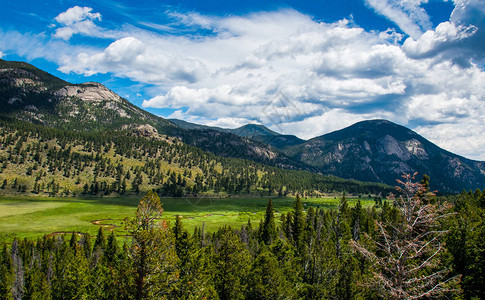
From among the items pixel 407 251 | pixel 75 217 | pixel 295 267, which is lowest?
pixel 75 217

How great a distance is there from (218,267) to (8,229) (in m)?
108

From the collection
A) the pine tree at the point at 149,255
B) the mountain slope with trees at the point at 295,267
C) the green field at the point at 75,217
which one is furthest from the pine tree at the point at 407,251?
the green field at the point at 75,217

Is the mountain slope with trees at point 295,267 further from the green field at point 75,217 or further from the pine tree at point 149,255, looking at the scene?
the green field at point 75,217

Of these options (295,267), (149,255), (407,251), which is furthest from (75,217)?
(407,251)

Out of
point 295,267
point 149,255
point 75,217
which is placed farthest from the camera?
point 75,217

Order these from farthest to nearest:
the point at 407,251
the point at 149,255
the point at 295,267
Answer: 1. the point at 295,267
2. the point at 149,255
3. the point at 407,251

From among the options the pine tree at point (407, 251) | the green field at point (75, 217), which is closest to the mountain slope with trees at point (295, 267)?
the pine tree at point (407, 251)

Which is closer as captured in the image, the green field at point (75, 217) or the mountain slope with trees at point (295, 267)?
the mountain slope with trees at point (295, 267)

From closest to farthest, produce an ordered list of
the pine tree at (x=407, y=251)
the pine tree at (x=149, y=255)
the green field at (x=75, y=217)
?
the pine tree at (x=407, y=251) → the pine tree at (x=149, y=255) → the green field at (x=75, y=217)

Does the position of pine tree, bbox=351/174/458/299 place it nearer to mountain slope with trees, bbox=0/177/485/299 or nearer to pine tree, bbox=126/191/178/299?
mountain slope with trees, bbox=0/177/485/299

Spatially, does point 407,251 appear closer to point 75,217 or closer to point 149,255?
point 149,255

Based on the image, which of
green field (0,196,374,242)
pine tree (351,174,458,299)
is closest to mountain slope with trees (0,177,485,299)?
pine tree (351,174,458,299)

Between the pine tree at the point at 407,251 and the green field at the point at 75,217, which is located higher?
the pine tree at the point at 407,251

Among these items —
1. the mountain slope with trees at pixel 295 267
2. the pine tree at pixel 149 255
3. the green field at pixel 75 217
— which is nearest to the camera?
the mountain slope with trees at pixel 295 267
